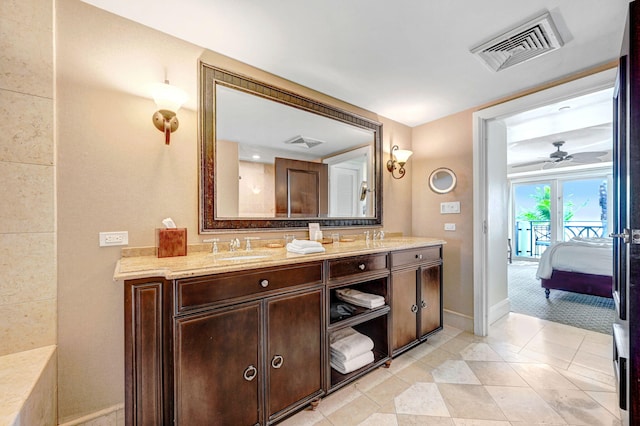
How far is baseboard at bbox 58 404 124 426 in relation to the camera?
4.52 ft

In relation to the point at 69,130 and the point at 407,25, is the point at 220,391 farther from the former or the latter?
the point at 407,25

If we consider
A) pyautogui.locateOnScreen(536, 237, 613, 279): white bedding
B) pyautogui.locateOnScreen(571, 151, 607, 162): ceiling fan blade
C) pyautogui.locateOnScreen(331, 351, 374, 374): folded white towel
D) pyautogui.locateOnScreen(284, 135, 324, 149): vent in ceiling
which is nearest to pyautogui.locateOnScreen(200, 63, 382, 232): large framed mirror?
pyautogui.locateOnScreen(284, 135, 324, 149): vent in ceiling

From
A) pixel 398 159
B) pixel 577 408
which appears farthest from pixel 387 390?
pixel 398 159

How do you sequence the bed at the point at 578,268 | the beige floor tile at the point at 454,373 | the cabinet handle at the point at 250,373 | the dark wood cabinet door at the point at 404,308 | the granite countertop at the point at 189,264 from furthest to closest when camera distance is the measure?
the bed at the point at 578,268 < the dark wood cabinet door at the point at 404,308 < the beige floor tile at the point at 454,373 < the cabinet handle at the point at 250,373 < the granite countertop at the point at 189,264

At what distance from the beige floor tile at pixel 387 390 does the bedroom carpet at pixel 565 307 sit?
2.33 m

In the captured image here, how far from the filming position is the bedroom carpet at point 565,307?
2905mm

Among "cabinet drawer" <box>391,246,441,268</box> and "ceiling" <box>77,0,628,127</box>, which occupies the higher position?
"ceiling" <box>77,0,628,127</box>

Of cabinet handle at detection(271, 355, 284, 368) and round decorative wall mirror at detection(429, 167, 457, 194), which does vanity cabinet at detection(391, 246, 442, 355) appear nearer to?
round decorative wall mirror at detection(429, 167, 457, 194)

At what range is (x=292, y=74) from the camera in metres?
2.13

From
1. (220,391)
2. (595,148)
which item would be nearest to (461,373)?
(220,391)

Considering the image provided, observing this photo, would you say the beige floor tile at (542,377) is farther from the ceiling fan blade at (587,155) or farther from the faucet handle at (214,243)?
the ceiling fan blade at (587,155)

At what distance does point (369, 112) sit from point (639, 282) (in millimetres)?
2359

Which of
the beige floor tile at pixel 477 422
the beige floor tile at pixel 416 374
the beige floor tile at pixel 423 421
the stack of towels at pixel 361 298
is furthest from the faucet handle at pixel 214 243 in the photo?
the beige floor tile at pixel 477 422

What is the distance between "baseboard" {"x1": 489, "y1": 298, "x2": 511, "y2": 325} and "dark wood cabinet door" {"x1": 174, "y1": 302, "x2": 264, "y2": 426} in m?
2.71
